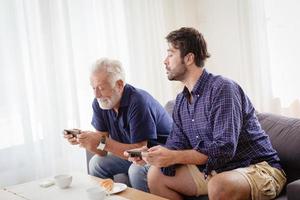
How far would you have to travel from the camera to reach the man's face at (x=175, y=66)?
6.86 ft

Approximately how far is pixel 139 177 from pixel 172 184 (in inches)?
10.1

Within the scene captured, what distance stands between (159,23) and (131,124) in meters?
1.54

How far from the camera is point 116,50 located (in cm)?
333

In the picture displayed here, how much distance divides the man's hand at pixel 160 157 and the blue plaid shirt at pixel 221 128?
0.15 metres

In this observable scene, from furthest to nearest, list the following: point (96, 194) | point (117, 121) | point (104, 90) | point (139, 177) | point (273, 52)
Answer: point (273, 52)
point (117, 121)
point (104, 90)
point (139, 177)
point (96, 194)

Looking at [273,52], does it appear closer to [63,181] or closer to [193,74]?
[193,74]

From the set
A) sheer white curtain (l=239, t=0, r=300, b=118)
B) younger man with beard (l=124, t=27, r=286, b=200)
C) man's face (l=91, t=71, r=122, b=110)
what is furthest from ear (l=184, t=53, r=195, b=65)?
sheer white curtain (l=239, t=0, r=300, b=118)

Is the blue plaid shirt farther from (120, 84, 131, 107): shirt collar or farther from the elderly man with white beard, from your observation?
(120, 84, 131, 107): shirt collar

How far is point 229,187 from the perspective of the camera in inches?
69.1

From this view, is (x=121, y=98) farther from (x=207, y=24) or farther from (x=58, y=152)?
(x=207, y=24)

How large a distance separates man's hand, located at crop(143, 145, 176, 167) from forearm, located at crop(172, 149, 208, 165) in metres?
0.02

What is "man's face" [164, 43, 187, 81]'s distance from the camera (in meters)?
2.09

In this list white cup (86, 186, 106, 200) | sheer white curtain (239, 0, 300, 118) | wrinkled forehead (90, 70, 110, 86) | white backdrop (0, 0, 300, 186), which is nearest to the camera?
white cup (86, 186, 106, 200)

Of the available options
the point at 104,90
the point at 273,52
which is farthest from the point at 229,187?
the point at 273,52
